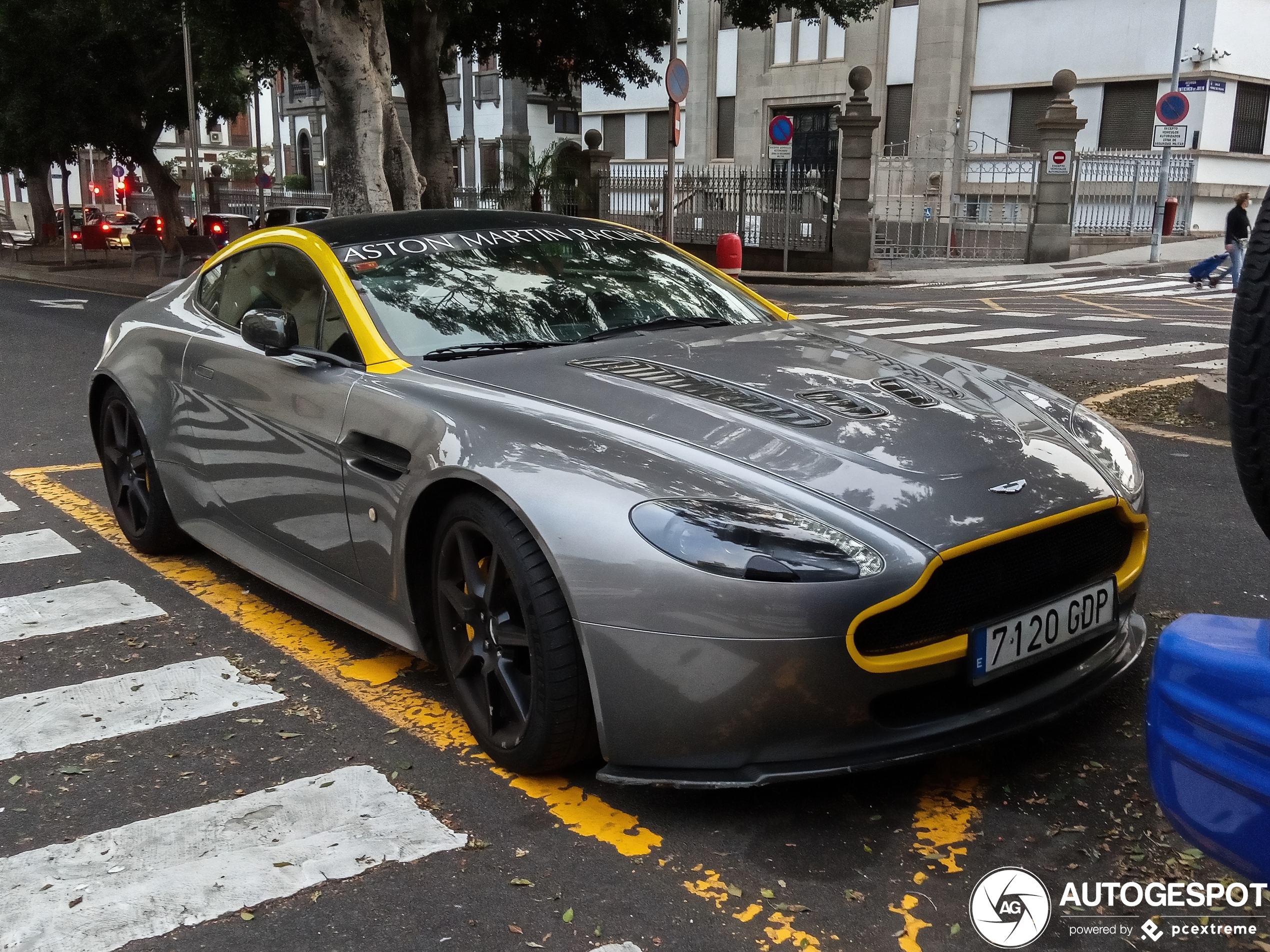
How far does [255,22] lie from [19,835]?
64.7 feet

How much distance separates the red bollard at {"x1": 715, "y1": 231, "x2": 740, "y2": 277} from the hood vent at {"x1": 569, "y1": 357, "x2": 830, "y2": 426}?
16620 mm

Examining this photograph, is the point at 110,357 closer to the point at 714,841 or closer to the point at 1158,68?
the point at 714,841

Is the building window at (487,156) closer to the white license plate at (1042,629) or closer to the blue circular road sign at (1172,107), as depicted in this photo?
the blue circular road sign at (1172,107)

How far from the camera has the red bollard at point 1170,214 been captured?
28.7m

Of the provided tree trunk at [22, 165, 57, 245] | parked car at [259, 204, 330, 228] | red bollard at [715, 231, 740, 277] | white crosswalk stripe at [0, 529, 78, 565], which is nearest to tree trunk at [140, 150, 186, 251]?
parked car at [259, 204, 330, 228]

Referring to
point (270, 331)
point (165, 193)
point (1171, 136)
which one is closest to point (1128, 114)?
point (1171, 136)

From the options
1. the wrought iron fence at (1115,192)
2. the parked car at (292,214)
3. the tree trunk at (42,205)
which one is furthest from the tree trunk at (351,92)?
the tree trunk at (42,205)

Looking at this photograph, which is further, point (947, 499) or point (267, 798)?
point (267, 798)

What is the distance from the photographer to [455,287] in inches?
164

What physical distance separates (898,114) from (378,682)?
112 feet

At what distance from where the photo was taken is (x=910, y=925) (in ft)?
8.52

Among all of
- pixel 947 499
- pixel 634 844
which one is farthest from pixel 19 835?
pixel 947 499

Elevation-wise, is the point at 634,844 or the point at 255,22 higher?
the point at 255,22

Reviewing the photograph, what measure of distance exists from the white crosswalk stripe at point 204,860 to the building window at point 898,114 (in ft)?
111
